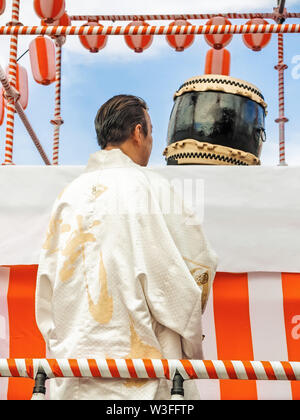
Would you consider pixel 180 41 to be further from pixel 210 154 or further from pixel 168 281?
pixel 168 281

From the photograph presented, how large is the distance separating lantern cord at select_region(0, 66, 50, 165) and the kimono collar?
51.9 inches

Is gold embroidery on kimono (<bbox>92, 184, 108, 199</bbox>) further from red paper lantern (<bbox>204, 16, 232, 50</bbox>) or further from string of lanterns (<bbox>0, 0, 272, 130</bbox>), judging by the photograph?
red paper lantern (<bbox>204, 16, 232, 50</bbox>)

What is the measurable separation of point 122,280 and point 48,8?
2853mm

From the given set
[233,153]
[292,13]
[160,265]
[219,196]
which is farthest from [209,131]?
[292,13]

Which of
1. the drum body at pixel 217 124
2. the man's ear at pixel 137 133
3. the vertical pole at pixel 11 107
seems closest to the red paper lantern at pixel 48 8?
the vertical pole at pixel 11 107

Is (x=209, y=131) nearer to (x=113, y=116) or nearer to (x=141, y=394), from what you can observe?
(x=113, y=116)

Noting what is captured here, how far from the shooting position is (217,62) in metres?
4.71

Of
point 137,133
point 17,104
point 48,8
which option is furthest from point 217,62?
point 137,133

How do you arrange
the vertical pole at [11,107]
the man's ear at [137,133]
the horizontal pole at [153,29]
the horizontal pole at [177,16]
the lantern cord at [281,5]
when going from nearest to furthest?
the man's ear at [137,133], the horizontal pole at [153,29], the vertical pole at [11,107], the lantern cord at [281,5], the horizontal pole at [177,16]

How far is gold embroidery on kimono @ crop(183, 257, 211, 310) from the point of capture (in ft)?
4.53

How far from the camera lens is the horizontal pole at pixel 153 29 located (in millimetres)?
2614

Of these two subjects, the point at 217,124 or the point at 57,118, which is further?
the point at 57,118

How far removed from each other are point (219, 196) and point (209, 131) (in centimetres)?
59

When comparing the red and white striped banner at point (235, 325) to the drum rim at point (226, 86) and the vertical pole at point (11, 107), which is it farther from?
the drum rim at point (226, 86)
